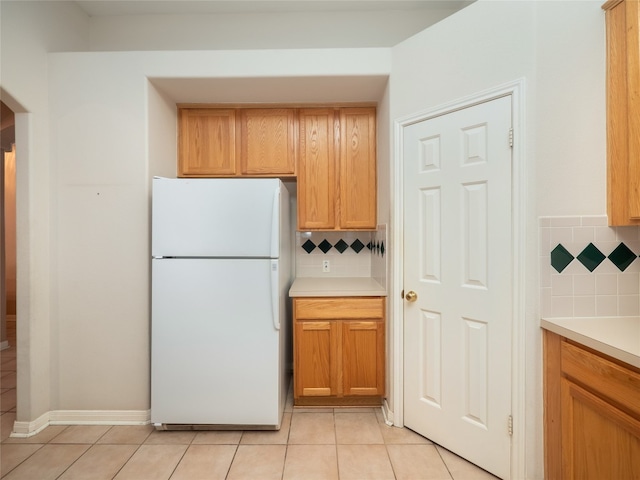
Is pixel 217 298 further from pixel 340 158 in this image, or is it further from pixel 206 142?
pixel 340 158

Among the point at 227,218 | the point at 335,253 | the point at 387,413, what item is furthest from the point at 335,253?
the point at 387,413

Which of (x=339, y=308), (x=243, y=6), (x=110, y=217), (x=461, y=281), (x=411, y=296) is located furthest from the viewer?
(x=243, y=6)

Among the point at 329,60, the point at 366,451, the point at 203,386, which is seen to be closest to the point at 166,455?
the point at 203,386

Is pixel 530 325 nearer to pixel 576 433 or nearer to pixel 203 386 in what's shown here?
pixel 576 433

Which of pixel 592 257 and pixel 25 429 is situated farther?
pixel 25 429

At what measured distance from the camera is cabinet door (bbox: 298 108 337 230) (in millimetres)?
2678

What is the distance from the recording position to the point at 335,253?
3037mm

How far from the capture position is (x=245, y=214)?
6.69ft

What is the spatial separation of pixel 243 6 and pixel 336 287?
2308 millimetres

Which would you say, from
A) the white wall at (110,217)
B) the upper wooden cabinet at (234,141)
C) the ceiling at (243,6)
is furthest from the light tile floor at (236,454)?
the ceiling at (243,6)

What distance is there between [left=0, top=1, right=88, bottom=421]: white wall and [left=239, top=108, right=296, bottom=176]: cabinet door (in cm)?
131

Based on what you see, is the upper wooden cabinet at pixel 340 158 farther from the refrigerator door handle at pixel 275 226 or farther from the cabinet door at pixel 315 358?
the cabinet door at pixel 315 358

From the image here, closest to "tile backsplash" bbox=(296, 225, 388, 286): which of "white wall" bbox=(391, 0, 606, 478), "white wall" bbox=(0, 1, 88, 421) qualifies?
"white wall" bbox=(391, 0, 606, 478)

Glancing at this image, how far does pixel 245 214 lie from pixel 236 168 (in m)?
0.80
